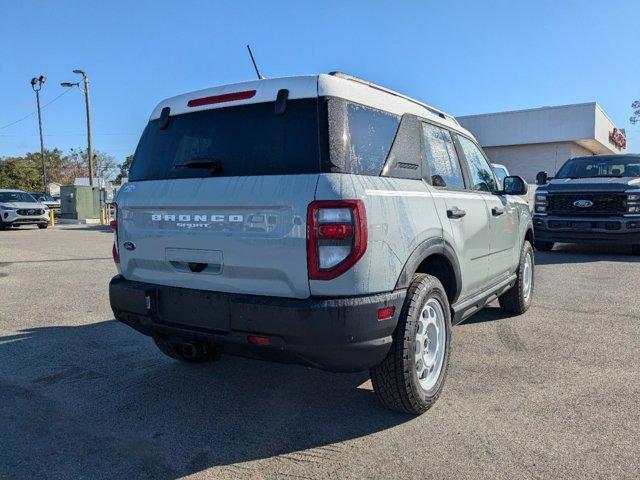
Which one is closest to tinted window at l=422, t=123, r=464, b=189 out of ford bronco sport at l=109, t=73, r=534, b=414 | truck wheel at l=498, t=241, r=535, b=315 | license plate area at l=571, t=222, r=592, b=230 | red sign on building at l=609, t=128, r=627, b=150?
ford bronco sport at l=109, t=73, r=534, b=414

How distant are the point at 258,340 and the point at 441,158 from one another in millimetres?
2061

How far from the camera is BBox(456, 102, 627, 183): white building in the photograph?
33.6 meters

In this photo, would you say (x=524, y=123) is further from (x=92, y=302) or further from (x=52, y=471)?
(x=52, y=471)

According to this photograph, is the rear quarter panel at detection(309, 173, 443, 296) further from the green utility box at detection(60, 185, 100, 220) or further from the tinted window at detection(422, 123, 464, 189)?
the green utility box at detection(60, 185, 100, 220)

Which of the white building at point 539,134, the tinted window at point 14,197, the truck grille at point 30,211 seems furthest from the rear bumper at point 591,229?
the white building at point 539,134

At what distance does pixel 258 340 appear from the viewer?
2.92 metres

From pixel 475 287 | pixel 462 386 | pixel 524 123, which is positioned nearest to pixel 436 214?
pixel 475 287

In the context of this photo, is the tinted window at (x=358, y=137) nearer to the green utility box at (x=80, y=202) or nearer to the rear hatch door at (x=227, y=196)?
the rear hatch door at (x=227, y=196)

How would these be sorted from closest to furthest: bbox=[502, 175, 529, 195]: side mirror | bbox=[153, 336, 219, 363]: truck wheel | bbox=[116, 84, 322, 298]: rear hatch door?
bbox=[116, 84, 322, 298]: rear hatch door < bbox=[153, 336, 219, 363]: truck wheel < bbox=[502, 175, 529, 195]: side mirror

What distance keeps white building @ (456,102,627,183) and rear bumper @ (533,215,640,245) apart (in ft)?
84.0

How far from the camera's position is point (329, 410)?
3.51 metres

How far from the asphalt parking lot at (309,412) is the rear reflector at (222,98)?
6.62ft

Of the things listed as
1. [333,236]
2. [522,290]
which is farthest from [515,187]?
[333,236]

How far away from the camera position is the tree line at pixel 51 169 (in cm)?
5275
